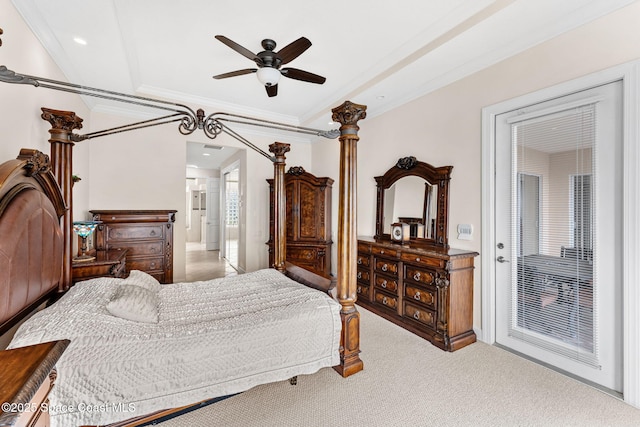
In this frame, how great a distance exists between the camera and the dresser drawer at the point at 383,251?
3303mm

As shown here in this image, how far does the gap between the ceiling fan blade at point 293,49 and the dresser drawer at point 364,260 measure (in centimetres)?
243

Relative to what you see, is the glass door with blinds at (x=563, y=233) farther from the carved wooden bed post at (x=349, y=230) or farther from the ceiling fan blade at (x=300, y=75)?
the ceiling fan blade at (x=300, y=75)

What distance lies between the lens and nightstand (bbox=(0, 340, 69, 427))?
26.8 inches

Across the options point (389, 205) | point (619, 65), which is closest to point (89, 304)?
point (389, 205)

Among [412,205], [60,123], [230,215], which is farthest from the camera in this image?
[230,215]

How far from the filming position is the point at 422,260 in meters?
2.96

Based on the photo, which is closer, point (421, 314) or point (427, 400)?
point (427, 400)

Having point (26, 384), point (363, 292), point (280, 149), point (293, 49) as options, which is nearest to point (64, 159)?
point (280, 149)

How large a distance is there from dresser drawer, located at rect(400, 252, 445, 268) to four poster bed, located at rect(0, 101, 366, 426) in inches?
38.7

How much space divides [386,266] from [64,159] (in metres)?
3.20

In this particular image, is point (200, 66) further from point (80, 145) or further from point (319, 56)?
point (80, 145)

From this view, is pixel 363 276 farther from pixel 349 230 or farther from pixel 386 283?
pixel 349 230

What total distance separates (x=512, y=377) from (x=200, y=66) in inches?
169

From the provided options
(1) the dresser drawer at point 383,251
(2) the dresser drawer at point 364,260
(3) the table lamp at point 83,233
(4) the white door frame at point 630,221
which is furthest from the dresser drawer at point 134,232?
(4) the white door frame at point 630,221
